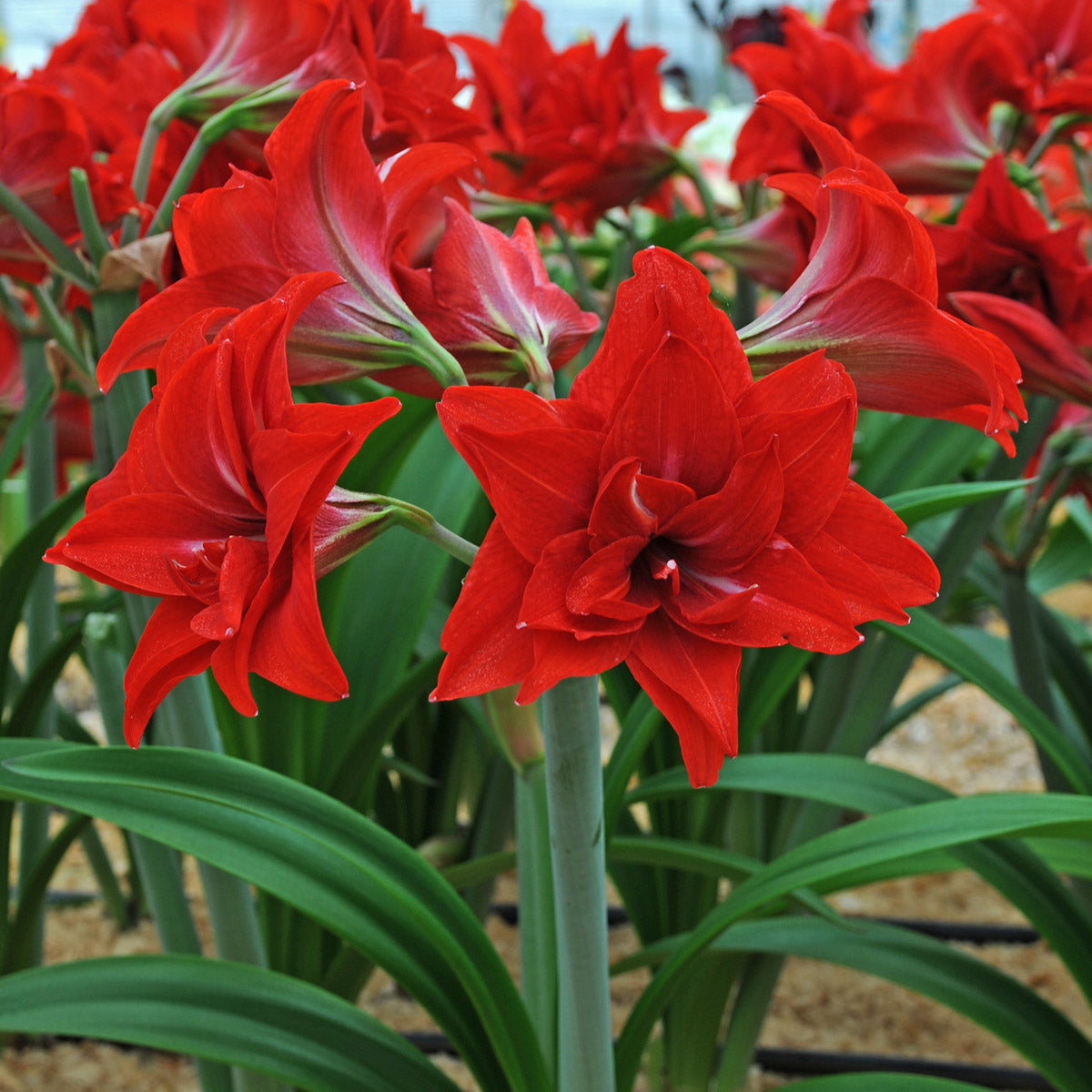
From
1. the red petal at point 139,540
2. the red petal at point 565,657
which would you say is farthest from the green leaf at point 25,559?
the red petal at point 565,657

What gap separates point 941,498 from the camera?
0.55 metres

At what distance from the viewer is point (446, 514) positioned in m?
0.76

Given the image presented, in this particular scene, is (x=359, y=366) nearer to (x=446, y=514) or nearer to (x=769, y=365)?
(x=769, y=365)

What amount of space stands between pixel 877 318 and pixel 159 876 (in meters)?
0.56

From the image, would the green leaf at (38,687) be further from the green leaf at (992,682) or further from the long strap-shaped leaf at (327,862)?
the green leaf at (992,682)

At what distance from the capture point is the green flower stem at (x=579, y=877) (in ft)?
1.33

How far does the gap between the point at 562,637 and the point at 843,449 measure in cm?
10

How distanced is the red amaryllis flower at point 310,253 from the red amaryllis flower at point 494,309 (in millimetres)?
17

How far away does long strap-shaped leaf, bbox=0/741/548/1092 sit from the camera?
1.58 feet

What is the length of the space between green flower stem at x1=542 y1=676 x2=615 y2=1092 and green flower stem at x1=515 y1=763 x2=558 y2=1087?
0.12 m

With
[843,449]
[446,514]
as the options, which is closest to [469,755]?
[446,514]

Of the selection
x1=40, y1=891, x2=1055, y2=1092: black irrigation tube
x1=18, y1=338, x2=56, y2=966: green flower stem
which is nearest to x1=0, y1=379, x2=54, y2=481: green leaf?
x1=18, y1=338, x2=56, y2=966: green flower stem

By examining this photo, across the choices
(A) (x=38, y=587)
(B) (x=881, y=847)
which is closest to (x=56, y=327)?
(A) (x=38, y=587)

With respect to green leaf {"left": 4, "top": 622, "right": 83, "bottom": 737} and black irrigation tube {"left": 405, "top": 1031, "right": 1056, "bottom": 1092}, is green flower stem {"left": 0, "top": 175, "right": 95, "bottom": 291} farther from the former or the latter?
black irrigation tube {"left": 405, "top": 1031, "right": 1056, "bottom": 1092}
